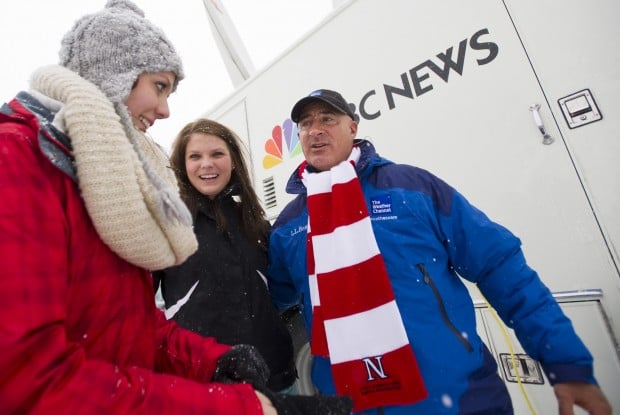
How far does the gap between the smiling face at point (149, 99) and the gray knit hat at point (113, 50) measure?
0.03m

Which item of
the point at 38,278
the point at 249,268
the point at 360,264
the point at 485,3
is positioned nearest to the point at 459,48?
the point at 485,3

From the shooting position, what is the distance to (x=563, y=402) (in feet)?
3.50

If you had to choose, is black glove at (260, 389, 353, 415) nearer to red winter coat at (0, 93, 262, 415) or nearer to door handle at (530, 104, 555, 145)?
red winter coat at (0, 93, 262, 415)

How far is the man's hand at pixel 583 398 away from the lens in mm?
1030

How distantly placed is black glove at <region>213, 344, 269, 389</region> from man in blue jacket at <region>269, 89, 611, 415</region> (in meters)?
0.45

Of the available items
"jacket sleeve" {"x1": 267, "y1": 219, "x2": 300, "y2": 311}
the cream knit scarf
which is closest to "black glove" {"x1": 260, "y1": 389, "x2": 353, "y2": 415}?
the cream knit scarf

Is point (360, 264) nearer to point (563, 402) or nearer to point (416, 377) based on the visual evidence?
point (416, 377)

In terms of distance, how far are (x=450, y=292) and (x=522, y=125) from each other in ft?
3.39

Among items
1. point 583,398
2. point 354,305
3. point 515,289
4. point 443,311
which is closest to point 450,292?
point 443,311

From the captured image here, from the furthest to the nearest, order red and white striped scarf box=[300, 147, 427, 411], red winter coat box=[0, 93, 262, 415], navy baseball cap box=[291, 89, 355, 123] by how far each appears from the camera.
A: navy baseball cap box=[291, 89, 355, 123] → red and white striped scarf box=[300, 147, 427, 411] → red winter coat box=[0, 93, 262, 415]

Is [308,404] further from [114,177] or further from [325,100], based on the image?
[325,100]

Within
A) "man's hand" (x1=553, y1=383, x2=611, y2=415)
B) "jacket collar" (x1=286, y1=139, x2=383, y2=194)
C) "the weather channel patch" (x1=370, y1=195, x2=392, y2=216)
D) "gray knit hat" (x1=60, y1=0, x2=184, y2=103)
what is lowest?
"man's hand" (x1=553, y1=383, x2=611, y2=415)

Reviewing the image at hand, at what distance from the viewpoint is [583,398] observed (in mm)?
1051

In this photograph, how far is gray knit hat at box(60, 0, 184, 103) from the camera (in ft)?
2.53
